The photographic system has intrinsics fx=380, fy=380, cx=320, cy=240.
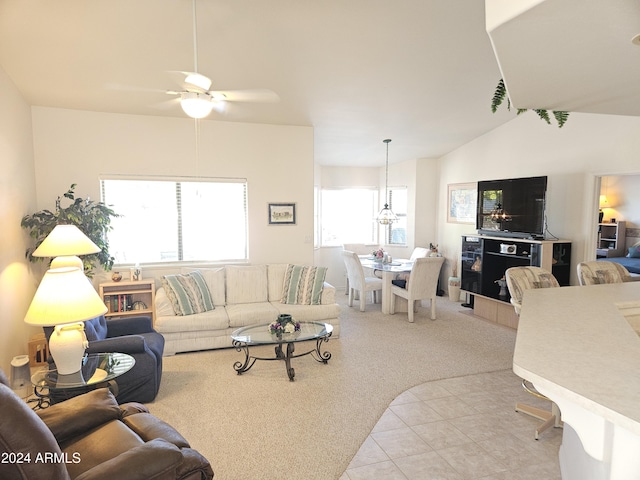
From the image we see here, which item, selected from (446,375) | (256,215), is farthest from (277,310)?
(446,375)

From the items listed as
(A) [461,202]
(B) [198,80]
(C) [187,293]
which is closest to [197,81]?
(B) [198,80]

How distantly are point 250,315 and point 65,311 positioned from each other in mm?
2283

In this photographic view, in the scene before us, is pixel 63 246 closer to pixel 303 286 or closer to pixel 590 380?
pixel 303 286

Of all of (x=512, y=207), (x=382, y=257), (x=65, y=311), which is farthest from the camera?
(x=382, y=257)

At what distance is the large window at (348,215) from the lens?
784 centimetres

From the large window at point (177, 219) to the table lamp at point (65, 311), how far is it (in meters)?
2.47

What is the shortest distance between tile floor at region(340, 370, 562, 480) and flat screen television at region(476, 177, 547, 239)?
7.97 feet

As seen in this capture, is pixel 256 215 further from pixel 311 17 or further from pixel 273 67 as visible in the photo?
pixel 311 17

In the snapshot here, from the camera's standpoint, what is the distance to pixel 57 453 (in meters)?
1.35

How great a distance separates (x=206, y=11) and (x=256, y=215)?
2796mm

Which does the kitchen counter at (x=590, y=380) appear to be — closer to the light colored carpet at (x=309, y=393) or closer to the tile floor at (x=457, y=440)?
the tile floor at (x=457, y=440)

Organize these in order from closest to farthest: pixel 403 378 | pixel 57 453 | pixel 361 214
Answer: pixel 57 453 → pixel 403 378 → pixel 361 214

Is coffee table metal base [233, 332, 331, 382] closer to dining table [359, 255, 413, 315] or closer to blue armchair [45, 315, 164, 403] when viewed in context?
blue armchair [45, 315, 164, 403]

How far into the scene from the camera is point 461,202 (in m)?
6.83
